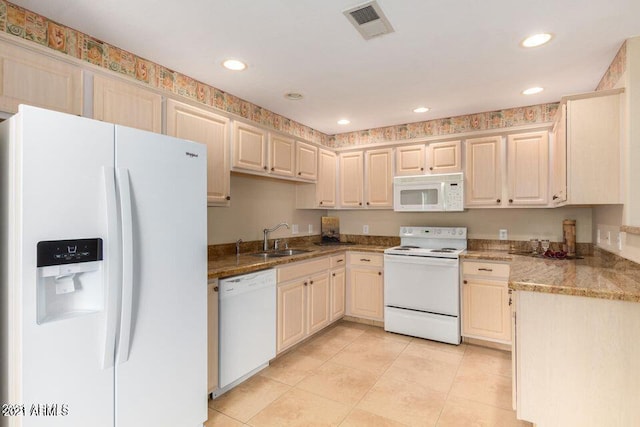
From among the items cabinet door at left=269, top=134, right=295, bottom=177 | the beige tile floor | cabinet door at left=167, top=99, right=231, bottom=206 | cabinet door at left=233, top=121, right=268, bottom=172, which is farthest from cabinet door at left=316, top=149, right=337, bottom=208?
the beige tile floor

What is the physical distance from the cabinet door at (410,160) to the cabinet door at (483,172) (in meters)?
0.49

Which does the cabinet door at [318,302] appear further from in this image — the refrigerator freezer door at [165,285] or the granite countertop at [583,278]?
the granite countertop at [583,278]

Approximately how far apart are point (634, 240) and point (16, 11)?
12.5 ft

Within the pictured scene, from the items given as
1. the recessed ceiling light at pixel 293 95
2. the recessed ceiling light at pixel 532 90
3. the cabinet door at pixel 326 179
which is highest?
the recessed ceiling light at pixel 293 95

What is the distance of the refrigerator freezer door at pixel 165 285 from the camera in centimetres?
158

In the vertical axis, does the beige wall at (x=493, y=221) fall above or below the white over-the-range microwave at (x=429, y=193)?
below

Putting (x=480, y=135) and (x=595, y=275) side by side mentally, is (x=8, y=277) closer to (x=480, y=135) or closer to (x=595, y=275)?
(x=595, y=275)

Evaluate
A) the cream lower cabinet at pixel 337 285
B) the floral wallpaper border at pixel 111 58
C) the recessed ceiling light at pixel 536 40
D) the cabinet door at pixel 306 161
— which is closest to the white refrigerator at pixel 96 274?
the floral wallpaper border at pixel 111 58

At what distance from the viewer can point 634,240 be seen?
2062mm

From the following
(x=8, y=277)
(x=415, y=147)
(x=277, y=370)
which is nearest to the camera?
(x=8, y=277)

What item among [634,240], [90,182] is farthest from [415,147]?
[90,182]

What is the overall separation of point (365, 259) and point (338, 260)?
328 mm

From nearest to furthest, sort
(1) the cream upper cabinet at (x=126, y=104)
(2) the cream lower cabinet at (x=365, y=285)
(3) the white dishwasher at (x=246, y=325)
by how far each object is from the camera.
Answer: (1) the cream upper cabinet at (x=126, y=104) → (3) the white dishwasher at (x=246, y=325) → (2) the cream lower cabinet at (x=365, y=285)

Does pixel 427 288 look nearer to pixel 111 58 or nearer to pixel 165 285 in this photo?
pixel 165 285
